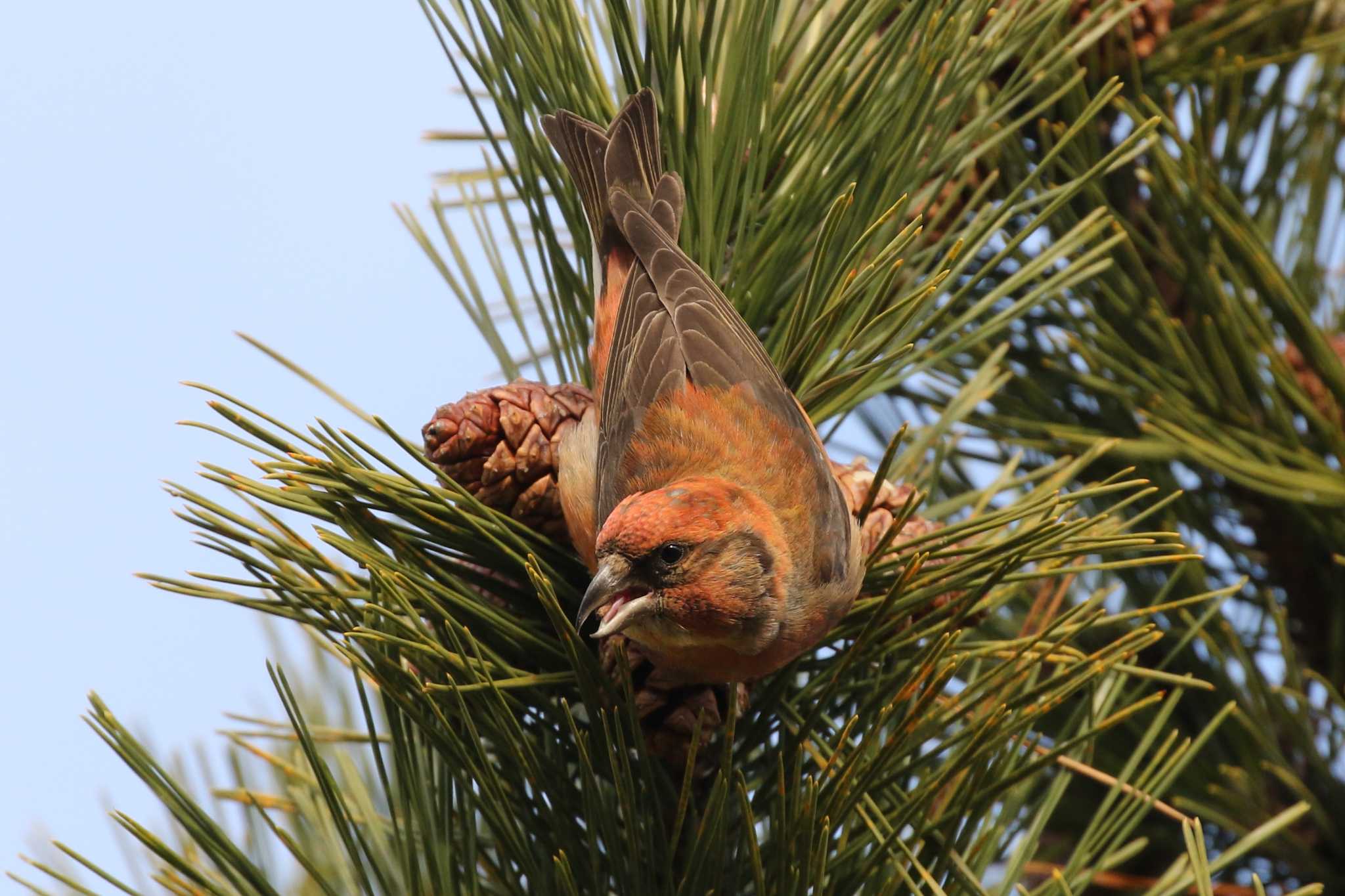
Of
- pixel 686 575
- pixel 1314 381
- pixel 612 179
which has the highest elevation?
pixel 612 179

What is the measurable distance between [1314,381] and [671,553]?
128 centimetres

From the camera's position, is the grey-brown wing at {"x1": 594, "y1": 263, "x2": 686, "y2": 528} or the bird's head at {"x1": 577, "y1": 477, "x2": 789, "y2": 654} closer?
the bird's head at {"x1": 577, "y1": 477, "x2": 789, "y2": 654}

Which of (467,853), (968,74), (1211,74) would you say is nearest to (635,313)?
(968,74)

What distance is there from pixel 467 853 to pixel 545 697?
20 cm

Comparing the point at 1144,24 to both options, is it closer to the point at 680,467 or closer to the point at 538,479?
the point at 680,467

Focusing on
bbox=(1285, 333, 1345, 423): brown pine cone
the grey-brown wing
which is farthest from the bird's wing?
bbox=(1285, 333, 1345, 423): brown pine cone

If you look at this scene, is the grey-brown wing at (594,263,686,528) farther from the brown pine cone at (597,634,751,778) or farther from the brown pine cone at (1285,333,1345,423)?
the brown pine cone at (1285,333,1345,423)

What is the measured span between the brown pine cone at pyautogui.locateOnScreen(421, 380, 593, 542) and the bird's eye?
0.60ft

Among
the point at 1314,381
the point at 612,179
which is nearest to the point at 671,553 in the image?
the point at 612,179

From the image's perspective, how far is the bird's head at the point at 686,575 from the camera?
1537mm

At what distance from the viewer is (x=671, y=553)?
1.62 metres

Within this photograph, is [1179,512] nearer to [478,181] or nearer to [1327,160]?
[1327,160]

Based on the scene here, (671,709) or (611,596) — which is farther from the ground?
(611,596)

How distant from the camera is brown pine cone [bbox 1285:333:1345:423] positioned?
6.88ft
